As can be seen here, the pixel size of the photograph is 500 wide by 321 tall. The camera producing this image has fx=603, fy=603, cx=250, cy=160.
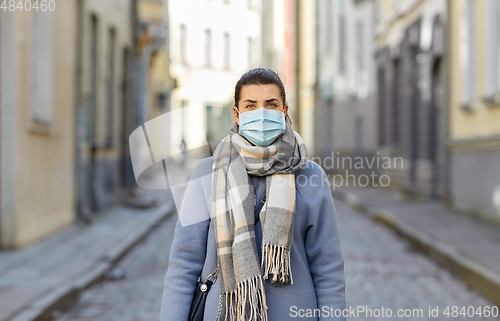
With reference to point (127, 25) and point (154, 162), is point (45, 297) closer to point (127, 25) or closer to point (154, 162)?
point (154, 162)

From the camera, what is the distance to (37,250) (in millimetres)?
8031

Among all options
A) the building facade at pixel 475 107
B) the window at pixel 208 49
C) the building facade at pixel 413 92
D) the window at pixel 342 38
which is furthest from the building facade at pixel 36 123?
the window at pixel 342 38

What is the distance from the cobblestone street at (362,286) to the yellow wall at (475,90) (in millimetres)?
3080

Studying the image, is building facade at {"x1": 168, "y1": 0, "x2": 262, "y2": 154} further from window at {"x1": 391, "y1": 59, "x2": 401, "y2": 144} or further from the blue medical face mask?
the blue medical face mask

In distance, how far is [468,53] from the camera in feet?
39.5

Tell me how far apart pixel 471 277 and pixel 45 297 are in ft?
14.3

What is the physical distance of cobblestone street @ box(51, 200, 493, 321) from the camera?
18.0ft

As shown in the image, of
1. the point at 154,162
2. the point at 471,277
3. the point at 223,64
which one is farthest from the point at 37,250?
the point at 223,64

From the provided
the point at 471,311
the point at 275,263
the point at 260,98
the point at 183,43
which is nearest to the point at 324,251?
the point at 275,263

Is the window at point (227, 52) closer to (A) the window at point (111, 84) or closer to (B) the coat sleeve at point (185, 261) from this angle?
(A) the window at point (111, 84)

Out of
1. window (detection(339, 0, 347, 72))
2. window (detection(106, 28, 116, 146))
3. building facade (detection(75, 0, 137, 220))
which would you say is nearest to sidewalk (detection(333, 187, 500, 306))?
building facade (detection(75, 0, 137, 220))

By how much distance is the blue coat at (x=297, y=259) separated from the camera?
2196 millimetres

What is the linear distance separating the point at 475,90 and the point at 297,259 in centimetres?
1045

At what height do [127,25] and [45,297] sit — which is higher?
[127,25]
